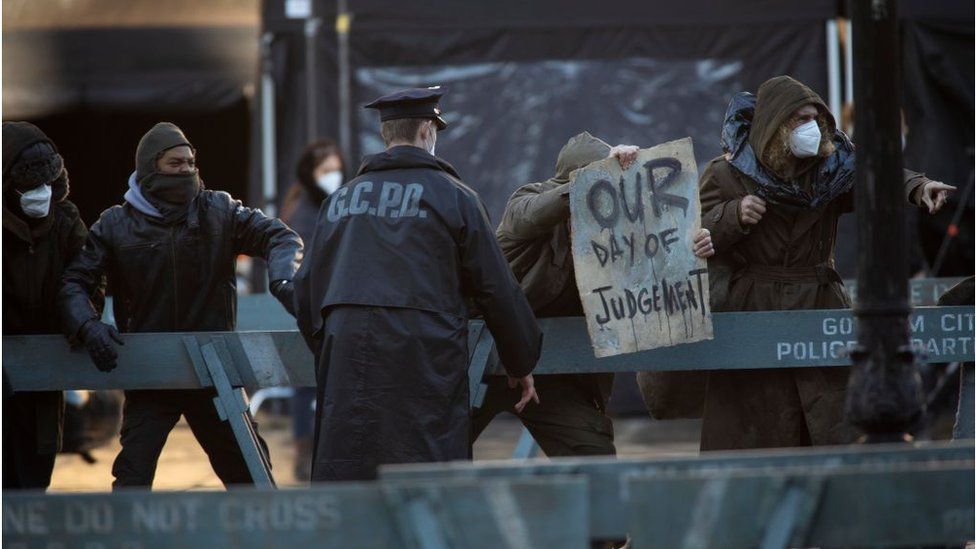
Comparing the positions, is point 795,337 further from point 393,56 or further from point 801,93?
point 393,56

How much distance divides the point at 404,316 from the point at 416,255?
190mm

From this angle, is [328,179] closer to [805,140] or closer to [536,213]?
[536,213]

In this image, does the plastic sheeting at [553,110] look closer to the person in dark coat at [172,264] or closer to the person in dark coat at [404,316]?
the person in dark coat at [172,264]

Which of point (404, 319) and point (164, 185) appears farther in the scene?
point (164, 185)

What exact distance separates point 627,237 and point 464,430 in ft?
2.90

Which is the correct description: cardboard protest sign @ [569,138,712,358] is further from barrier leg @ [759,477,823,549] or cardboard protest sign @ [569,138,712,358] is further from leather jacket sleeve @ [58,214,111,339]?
barrier leg @ [759,477,823,549]

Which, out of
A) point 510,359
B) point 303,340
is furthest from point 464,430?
point 303,340

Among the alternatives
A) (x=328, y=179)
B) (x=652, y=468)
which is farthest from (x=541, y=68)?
(x=652, y=468)

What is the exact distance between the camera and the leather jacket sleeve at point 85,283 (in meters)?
5.51

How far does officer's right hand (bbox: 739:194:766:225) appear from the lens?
5465 mm

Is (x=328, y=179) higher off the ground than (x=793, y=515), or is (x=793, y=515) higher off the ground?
(x=793, y=515)

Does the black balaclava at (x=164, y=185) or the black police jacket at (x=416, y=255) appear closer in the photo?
the black police jacket at (x=416, y=255)

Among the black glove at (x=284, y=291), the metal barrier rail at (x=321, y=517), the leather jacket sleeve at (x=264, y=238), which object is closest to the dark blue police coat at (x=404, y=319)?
the black glove at (x=284, y=291)

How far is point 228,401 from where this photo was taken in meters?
5.59
